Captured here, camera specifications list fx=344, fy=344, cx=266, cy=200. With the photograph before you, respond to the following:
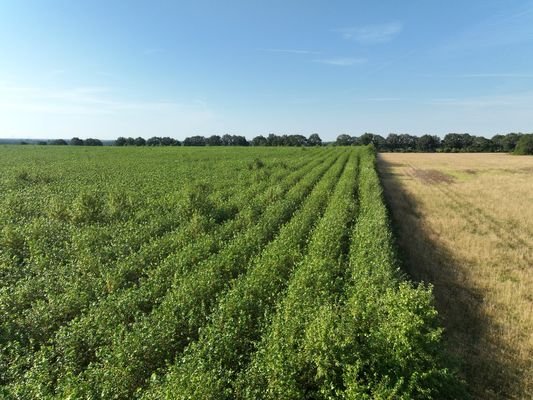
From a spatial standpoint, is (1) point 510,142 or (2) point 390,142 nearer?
(1) point 510,142

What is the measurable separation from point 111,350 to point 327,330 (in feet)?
12.3

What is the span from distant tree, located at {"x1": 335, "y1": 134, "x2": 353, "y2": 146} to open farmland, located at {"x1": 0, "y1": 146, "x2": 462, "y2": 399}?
146 metres

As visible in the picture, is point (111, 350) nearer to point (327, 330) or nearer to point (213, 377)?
point (213, 377)

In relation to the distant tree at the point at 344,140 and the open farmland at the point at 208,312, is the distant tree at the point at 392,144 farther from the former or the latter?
the open farmland at the point at 208,312

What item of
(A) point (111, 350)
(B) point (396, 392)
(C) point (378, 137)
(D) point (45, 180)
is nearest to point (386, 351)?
(B) point (396, 392)

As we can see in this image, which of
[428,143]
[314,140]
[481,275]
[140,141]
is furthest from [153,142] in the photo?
[481,275]

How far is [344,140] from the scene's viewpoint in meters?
157

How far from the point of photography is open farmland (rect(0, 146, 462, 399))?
16.4 ft

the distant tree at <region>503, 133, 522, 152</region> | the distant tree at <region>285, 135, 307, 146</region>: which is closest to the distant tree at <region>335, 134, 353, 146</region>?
the distant tree at <region>285, 135, 307, 146</region>

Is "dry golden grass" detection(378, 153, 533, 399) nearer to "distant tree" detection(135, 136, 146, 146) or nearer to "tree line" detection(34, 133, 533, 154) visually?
"tree line" detection(34, 133, 533, 154)

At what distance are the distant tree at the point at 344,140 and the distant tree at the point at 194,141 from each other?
5909cm

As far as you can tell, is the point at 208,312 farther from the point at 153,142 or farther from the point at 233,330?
the point at 153,142

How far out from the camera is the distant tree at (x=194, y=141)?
455ft

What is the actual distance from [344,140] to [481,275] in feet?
494
